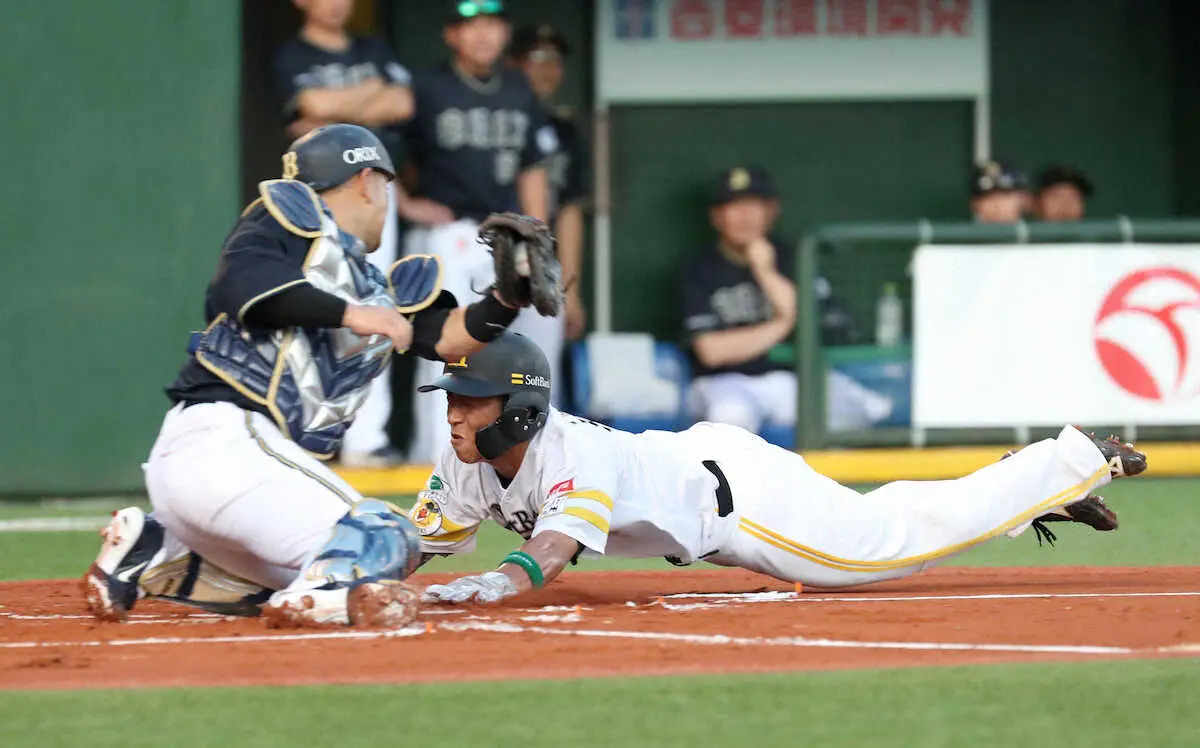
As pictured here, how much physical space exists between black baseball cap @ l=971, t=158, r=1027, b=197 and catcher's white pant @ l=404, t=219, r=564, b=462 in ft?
8.35

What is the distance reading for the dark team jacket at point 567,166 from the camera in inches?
396

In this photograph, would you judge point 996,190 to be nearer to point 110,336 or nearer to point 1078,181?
point 1078,181

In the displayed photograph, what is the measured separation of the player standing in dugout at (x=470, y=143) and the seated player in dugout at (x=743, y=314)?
1185mm

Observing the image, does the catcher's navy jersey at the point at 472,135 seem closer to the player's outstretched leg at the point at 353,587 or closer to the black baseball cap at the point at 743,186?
the black baseball cap at the point at 743,186

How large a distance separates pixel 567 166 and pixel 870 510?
503 cm

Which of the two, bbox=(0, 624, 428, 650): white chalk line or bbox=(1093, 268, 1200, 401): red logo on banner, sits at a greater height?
bbox=(1093, 268, 1200, 401): red logo on banner

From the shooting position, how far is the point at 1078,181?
35.7ft

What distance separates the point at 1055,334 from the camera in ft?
32.4

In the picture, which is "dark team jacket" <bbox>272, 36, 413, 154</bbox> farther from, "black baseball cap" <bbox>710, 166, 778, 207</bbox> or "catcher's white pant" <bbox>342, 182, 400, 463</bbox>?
"black baseball cap" <bbox>710, 166, 778, 207</bbox>

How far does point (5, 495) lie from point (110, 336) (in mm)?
950

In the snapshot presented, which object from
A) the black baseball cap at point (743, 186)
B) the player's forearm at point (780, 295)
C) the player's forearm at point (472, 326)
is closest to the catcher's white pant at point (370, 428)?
the black baseball cap at point (743, 186)

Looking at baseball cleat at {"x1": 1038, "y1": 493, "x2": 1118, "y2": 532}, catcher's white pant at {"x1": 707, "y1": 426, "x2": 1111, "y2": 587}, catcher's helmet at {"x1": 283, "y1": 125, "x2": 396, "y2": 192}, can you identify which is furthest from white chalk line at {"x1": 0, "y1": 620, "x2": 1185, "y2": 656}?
baseball cleat at {"x1": 1038, "y1": 493, "x2": 1118, "y2": 532}

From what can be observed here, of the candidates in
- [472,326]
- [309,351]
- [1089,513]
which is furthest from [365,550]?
[1089,513]

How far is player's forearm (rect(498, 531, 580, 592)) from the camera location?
4848 mm
